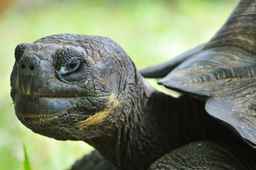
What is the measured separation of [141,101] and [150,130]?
3.6 inches

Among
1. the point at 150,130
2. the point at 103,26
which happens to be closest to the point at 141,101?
the point at 150,130

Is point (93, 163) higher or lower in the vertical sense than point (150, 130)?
lower

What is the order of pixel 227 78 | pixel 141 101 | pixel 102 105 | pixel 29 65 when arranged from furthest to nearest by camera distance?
pixel 141 101 → pixel 227 78 → pixel 102 105 → pixel 29 65

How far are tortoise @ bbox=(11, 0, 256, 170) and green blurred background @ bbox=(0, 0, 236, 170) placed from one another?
3.50 feet

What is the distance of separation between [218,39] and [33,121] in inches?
29.6

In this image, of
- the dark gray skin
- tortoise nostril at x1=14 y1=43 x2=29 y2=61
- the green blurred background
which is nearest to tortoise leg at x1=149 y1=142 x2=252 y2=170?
the dark gray skin

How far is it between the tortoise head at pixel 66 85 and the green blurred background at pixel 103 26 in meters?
1.26

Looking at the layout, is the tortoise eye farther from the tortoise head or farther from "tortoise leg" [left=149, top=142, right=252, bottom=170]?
"tortoise leg" [left=149, top=142, right=252, bottom=170]

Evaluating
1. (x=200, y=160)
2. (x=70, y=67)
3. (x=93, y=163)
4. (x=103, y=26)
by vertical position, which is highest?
(x=70, y=67)

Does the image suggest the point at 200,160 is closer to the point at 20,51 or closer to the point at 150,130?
the point at 150,130

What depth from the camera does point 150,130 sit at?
94.0 inches

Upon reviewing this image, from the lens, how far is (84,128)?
7.03 feet

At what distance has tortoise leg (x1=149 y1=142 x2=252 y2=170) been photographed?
2148 millimetres

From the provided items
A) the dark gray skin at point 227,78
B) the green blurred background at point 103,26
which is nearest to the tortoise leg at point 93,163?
the dark gray skin at point 227,78
